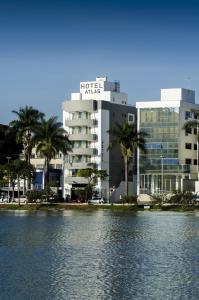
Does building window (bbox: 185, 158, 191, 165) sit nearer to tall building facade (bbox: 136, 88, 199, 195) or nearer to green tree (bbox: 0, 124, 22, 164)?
tall building facade (bbox: 136, 88, 199, 195)

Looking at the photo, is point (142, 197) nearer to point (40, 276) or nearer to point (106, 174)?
point (106, 174)

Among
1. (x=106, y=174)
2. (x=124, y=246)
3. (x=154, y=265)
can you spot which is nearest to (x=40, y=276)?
(x=154, y=265)

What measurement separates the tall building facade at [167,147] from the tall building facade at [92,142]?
22.3 feet

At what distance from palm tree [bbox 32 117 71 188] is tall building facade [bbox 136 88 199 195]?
20.3 m

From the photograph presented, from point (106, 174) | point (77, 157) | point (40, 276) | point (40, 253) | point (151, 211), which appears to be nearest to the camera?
point (40, 276)

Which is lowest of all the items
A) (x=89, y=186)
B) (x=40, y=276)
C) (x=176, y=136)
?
(x=40, y=276)

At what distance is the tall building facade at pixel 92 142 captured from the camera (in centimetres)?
17162

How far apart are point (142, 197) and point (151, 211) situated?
20543 millimetres

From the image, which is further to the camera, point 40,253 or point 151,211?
point 151,211

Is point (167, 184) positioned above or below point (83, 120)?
below

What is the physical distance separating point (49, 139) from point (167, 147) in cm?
2731

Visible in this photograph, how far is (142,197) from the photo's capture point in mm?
158000

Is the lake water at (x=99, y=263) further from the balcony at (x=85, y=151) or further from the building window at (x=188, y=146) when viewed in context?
the balcony at (x=85, y=151)

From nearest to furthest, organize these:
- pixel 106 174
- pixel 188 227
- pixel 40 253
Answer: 1. pixel 40 253
2. pixel 188 227
3. pixel 106 174
